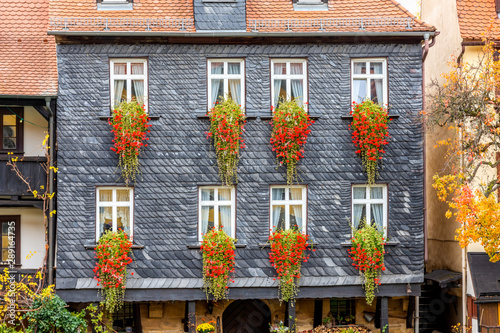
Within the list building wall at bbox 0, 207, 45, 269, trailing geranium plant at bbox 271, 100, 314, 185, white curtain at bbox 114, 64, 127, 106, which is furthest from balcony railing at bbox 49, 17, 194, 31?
building wall at bbox 0, 207, 45, 269

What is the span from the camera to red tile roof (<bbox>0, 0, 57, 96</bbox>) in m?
18.7

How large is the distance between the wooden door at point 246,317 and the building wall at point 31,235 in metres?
5.18

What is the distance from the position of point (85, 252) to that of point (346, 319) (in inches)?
279

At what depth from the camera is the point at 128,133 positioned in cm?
1789

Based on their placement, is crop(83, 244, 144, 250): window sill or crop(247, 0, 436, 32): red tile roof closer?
crop(83, 244, 144, 250): window sill

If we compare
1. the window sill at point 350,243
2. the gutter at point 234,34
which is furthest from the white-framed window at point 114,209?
the window sill at point 350,243

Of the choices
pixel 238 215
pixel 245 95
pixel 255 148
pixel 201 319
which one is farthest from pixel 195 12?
pixel 201 319

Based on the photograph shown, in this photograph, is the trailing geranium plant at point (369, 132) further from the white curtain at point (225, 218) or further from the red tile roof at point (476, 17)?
the white curtain at point (225, 218)

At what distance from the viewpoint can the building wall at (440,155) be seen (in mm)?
20266

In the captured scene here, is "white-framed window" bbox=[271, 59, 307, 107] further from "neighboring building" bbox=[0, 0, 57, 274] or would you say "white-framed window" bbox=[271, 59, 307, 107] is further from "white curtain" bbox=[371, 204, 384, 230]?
"neighboring building" bbox=[0, 0, 57, 274]

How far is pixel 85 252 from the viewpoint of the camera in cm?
1820

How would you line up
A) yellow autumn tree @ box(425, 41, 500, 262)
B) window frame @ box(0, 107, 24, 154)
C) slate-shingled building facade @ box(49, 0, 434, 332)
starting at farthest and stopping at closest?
window frame @ box(0, 107, 24, 154) → slate-shingled building facade @ box(49, 0, 434, 332) → yellow autumn tree @ box(425, 41, 500, 262)

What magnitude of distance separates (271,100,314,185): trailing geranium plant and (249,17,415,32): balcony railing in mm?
1982

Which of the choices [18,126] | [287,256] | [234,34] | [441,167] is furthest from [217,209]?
[441,167]
